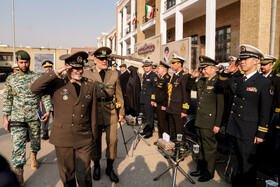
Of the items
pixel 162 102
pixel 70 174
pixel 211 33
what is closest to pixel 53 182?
pixel 70 174

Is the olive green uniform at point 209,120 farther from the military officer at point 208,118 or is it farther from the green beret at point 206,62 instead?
the green beret at point 206,62

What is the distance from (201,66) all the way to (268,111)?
1389mm

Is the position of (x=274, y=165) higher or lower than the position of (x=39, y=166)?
higher

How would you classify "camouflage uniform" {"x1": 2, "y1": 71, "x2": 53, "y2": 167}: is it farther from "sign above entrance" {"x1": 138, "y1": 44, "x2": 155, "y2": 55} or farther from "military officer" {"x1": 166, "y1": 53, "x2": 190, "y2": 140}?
"sign above entrance" {"x1": 138, "y1": 44, "x2": 155, "y2": 55}

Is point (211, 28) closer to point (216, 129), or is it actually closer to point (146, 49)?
point (216, 129)

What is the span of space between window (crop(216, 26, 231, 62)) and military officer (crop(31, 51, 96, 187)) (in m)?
13.0

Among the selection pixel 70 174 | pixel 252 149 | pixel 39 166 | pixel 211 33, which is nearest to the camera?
pixel 70 174

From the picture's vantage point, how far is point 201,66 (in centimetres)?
355

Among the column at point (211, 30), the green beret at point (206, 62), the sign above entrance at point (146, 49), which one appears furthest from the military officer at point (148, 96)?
the sign above entrance at point (146, 49)

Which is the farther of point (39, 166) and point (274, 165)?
point (39, 166)

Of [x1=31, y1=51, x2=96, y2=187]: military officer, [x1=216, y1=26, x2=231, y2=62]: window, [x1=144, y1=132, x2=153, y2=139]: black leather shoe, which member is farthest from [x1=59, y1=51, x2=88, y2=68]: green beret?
[x1=216, y1=26, x2=231, y2=62]: window

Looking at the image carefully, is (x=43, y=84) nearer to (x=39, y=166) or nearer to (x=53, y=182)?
(x=53, y=182)

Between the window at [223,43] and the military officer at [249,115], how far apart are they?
37.9 feet

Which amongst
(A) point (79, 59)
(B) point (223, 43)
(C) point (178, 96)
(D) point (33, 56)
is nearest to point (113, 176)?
(A) point (79, 59)
